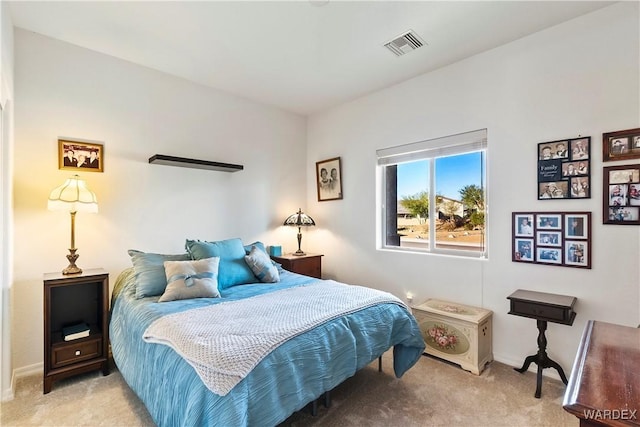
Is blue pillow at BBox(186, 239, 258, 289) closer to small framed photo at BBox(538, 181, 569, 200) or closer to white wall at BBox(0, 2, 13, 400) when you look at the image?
white wall at BBox(0, 2, 13, 400)

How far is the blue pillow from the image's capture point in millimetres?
2707

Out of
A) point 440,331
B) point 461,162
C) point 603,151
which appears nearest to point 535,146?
point 603,151

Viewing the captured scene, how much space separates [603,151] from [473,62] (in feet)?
4.28

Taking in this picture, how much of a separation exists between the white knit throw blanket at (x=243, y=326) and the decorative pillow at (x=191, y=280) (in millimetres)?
288

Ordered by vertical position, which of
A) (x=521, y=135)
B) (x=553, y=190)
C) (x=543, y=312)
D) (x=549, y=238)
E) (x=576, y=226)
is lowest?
(x=543, y=312)

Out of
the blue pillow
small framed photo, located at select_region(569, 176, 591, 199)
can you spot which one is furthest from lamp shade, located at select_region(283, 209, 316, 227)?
small framed photo, located at select_region(569, 176, 591, 199)

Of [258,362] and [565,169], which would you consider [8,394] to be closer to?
[258,362]

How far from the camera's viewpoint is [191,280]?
7.65 ft

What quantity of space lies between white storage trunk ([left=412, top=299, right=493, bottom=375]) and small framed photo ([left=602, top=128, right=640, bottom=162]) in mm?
1509

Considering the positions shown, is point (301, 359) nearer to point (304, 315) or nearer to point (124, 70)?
point (304, 315)

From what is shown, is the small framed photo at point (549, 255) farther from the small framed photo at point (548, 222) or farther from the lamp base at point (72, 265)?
the lamp base at point (72, 265)

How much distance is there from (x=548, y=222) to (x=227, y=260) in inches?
108

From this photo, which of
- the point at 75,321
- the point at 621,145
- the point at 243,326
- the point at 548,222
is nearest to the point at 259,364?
the point at 243,326

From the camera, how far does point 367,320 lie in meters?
2.03
